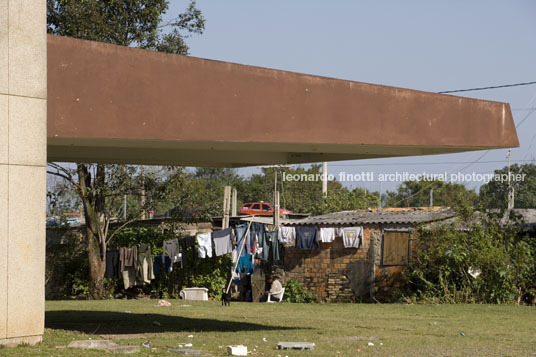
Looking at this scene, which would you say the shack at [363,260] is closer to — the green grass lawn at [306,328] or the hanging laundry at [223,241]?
the green grass lawn at [306,328]

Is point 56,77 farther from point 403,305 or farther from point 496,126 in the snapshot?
point 403,305

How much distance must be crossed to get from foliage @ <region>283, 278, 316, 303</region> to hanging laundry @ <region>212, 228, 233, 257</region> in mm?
2556

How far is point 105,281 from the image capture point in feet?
81.9

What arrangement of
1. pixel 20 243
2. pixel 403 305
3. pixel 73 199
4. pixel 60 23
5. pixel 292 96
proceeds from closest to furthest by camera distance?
1. pixel 20 243
2. pixel 292 96
3. pixel 403 305
4. pixel 60 23
5. pixel 73 199

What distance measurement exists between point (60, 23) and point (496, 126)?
16150 mm

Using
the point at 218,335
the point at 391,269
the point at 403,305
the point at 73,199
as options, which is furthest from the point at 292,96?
the point at 73,199

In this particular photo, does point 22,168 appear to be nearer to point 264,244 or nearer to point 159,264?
point 264,244

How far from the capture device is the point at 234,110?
34.6 ft

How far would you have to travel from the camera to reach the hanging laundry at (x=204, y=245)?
2261cm

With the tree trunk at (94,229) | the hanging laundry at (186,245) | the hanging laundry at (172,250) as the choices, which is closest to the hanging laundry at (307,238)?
the hanging laundry at (186,245)

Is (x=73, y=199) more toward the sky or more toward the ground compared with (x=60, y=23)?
more toward the ground

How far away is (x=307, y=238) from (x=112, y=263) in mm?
6414

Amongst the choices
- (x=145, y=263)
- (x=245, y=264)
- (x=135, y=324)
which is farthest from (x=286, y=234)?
(x=135, y=324)

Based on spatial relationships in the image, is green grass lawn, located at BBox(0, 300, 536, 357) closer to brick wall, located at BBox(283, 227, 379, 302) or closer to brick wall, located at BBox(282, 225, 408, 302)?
brick wall, located at BBox(282, 225, 408, 302)
